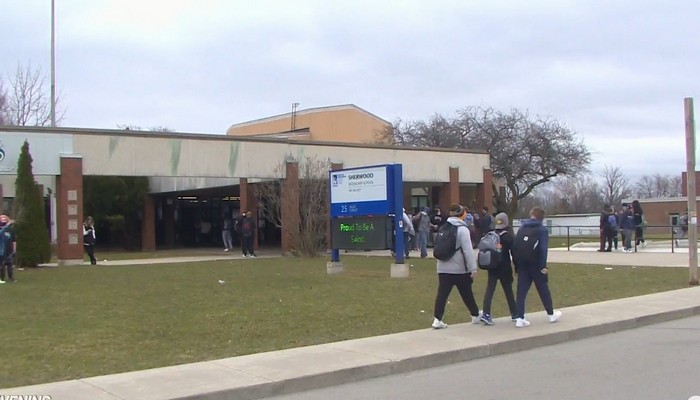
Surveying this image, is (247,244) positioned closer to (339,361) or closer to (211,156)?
(211,156)

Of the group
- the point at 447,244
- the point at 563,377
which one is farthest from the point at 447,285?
the point at 563,377

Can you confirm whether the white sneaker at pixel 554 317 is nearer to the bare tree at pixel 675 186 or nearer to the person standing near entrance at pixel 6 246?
the person standing near entrance at pixel 6 246

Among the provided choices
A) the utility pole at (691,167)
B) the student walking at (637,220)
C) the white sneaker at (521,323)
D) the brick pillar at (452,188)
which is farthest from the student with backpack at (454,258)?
the brick pillar at (452,188)

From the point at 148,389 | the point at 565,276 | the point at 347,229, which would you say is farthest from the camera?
the point at 347,229

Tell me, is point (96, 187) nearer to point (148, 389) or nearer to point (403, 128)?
point (403, 128)

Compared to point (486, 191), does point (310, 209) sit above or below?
below

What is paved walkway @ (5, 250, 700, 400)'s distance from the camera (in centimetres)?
710

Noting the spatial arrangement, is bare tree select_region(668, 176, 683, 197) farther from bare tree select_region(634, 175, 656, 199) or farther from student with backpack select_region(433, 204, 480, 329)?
student with backpack select_region(433, 204, 480, 329)

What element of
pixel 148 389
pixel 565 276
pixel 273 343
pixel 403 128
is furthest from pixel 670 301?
pixel 403 128

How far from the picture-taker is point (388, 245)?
18.1 metres

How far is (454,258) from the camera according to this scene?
10273 millimetres

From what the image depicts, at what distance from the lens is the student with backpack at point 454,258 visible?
10.2 meters

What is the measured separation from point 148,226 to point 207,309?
1068 inches

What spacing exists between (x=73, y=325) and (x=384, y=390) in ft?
17.9
